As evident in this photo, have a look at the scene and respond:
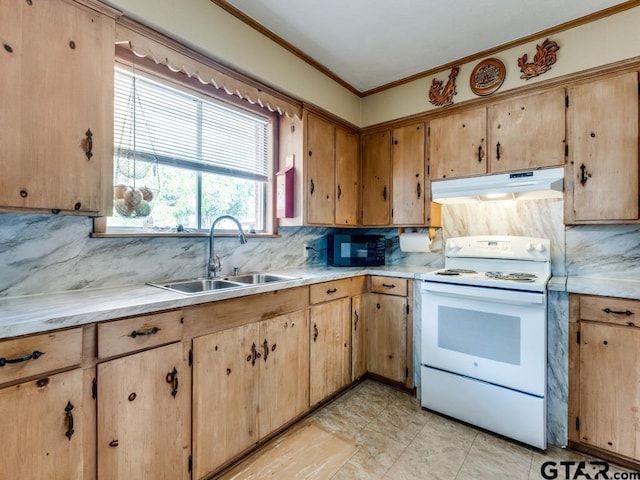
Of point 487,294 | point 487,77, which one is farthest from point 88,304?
point 487,77

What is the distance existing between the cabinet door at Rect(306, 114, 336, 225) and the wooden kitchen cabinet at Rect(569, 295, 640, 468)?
Result: 1848 mm

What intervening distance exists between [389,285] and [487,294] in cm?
79

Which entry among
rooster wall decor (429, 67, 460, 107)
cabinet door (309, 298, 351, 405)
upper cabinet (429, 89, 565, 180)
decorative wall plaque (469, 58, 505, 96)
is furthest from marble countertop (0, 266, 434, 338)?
decorative wall plaque (469, 58, 505, 96)

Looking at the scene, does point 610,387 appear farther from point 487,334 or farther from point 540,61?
point 540,61

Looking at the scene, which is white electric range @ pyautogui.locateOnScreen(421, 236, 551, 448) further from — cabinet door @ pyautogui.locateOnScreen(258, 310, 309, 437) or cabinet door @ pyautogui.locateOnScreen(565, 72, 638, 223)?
cabinet door @ pyautogui.locateOnScreen(258, 310, 309, 437)

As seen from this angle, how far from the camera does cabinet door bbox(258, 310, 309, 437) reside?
190cm


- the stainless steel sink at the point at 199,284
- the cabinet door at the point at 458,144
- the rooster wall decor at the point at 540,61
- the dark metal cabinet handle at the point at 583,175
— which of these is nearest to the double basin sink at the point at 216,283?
the stainless steel sink at the point at 199,284

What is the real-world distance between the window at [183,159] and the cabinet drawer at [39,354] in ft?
2.51

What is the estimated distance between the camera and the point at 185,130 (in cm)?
216

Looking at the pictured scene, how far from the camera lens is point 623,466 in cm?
180

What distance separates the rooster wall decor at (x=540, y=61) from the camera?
2.20m

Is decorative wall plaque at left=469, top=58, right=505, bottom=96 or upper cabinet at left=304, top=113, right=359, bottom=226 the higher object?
decorative wall plaque at left=469, top=58, right=505, bottom=96

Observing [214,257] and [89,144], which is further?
[214,257]

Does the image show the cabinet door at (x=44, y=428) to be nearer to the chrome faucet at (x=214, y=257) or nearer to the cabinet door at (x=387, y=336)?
the chrome faucet at (x=214, y=257)
